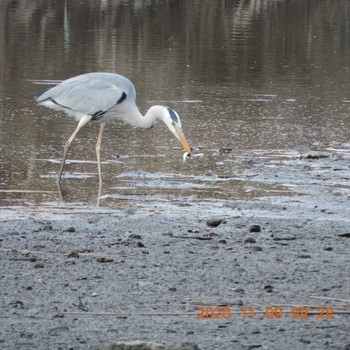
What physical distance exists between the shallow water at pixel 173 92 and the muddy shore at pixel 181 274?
3.28 feet

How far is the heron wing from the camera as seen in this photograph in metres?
11.2

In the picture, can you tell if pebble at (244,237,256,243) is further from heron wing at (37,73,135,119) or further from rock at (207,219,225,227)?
heron wing at (37,73,135,119)

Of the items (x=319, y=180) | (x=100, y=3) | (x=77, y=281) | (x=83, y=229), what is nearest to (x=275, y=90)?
(x=319, y=180)

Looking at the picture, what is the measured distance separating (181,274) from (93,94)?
472cm

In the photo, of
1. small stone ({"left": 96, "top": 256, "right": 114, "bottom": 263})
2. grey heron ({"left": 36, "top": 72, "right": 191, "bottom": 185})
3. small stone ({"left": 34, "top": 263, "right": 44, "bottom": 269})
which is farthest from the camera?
grey heron ({"left": 36, "top": 72, "right": 191, "bottom": 185})

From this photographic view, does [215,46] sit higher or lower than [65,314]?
lower

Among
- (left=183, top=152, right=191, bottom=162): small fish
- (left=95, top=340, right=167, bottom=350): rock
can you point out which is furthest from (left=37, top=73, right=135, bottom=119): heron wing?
(left=95, top=340, right=167, bottom=350): rock

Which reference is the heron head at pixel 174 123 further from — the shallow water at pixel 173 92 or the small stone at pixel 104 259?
the small stone at pixel 104 259

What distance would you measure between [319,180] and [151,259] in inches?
152

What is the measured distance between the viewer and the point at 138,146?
12812 mm

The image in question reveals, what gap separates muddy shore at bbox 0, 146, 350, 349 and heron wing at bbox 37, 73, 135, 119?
1.88m

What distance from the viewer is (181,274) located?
6914 millimetres

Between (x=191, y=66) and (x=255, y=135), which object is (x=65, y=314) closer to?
(x=255, y=135)

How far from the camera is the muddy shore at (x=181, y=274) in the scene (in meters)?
5.62
